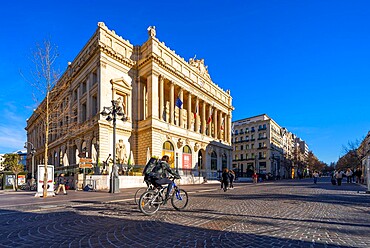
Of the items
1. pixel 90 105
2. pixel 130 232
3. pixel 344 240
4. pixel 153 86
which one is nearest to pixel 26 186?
pixel 90 105

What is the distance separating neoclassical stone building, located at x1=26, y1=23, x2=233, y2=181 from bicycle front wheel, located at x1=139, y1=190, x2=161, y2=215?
22.6 m

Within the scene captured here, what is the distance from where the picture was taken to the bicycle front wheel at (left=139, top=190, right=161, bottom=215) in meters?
7.82

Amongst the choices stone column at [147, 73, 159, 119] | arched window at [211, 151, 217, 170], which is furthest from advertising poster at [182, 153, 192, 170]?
stone column at [147, 73, 159, 119]

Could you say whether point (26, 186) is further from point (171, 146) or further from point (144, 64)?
point (144, 64)

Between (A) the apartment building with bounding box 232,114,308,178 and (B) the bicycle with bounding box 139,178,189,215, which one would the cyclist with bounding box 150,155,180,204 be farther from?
(A) the apartment building with bounding box 232,114,308,178

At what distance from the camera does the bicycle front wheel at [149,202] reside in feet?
25.7

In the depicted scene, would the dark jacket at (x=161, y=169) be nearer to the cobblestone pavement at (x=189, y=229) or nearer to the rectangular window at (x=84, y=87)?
the cobblestone pavement at (x=189, y=229)

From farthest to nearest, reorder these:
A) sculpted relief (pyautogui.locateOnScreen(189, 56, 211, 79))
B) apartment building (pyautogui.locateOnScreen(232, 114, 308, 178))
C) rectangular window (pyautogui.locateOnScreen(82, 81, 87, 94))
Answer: apartment building (pyautogui.locateOnScreen(232, 114, 308, 178))
sculpted relief (pyautogui.locateOnScreen(189, 56, 211, 79))
rectangular window (pyautogui.locateOnScreen(82, 81, 87, 94))

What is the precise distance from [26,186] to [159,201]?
32.5 m

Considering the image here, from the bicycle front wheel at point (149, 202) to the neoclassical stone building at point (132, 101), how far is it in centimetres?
2262

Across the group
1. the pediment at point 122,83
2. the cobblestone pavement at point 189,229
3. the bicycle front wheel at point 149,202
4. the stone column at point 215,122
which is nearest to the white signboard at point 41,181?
the cobblestone pavement at point 189,229

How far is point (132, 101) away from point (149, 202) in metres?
31.3

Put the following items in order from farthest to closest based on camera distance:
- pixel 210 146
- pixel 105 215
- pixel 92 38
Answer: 1. pixel 210 146
2. pixel 92 38
3. pixel 105 215

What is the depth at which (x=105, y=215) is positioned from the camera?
7832mm
